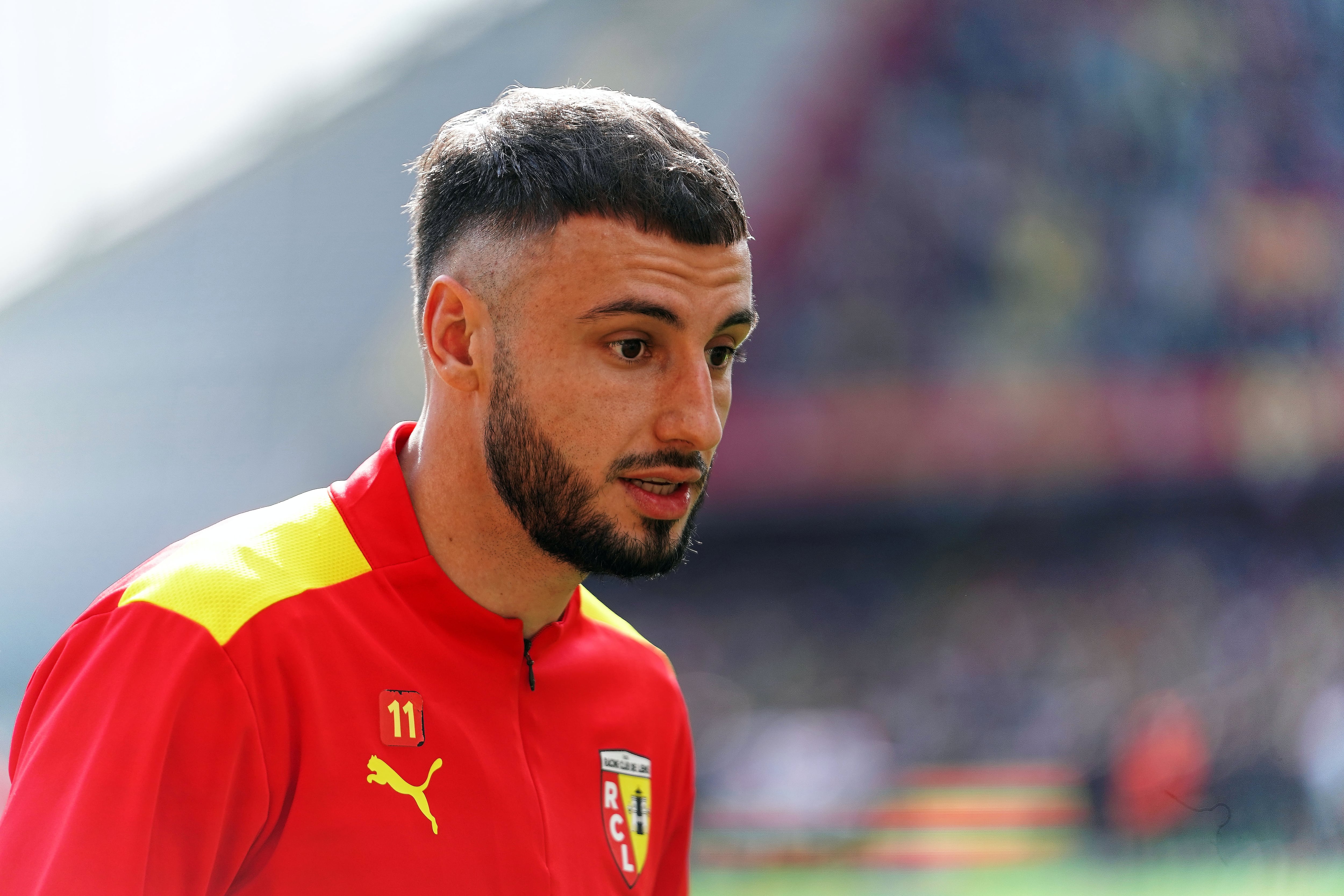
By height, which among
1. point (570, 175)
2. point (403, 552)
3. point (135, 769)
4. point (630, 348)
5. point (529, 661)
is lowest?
point (135, 769)

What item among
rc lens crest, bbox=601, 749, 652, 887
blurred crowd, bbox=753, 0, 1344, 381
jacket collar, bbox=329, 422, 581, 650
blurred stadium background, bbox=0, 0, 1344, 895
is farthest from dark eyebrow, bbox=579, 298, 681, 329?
blurred crowd, bbox=753, 0, 1344, 381

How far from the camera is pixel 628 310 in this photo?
1.40m

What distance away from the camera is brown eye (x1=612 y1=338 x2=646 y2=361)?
143cm

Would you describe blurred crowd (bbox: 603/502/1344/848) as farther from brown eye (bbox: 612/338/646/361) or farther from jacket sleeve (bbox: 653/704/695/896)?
brown eye (bbox: 612/338/646/361)

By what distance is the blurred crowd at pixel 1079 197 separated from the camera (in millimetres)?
10344

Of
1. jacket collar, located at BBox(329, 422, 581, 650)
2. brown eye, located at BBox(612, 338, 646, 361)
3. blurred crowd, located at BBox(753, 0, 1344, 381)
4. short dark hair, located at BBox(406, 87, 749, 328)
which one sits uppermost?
blurred crowd, located at BBox(753, 0, 1344, 381)

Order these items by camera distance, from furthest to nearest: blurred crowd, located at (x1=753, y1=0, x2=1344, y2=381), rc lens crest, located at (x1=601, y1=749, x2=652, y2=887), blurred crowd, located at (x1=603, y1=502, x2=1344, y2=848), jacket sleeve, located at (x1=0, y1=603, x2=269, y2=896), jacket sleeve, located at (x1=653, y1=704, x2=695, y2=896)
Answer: blurred crowd, located at (x1=753, y1=0, x2=1344, y2=381)
blurred crowd, located at (x1=603, y1=502, x2=1344, y2=848)
jacket sleeve, located at (x1=653, y1=704, x2=695, y2=896)
rc lens crest, located at (x1=601, y1=749, x2=652, y2=887)
jacket sleeve, located at (x1=0, y1=603, x2=269, y2=896)

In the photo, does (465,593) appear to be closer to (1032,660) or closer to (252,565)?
(252,565)

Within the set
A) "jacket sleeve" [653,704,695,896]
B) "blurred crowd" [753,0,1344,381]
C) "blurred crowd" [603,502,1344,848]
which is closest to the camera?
"jacket sleeve" [653,704,695,896]

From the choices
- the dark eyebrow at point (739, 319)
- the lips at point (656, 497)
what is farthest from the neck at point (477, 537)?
the dark eyebrow at point (739, 319)

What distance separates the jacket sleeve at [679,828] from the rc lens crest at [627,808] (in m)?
0.08

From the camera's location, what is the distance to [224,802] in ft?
3.86

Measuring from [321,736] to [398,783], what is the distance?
11 cm

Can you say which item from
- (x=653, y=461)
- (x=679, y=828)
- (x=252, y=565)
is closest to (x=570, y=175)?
(x=653, y=461)
